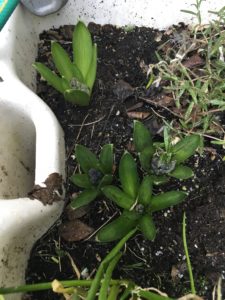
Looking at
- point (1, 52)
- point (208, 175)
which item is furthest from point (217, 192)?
point (1, 52)

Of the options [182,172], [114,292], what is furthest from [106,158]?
[114,292]

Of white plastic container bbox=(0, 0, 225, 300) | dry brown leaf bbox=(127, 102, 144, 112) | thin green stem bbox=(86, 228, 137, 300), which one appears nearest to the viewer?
thin green stem bbox=(86, 228, 137, 300)

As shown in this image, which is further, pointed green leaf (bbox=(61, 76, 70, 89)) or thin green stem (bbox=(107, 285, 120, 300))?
pointed green leaf (bbox=(61, 76, 70, 89))

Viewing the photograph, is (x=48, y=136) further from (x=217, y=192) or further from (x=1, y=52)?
(x=217, y=192)

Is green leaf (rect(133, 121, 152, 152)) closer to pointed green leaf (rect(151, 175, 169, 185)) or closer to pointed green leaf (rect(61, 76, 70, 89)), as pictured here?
pointed green leaf (rect(151, 175, 169, 185))

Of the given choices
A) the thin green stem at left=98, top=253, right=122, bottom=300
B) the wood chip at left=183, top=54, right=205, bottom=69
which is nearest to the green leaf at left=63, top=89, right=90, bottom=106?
the wood chip at left=183, top=54, right=205, bottom=69

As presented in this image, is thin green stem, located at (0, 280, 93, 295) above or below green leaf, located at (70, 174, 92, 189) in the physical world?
below

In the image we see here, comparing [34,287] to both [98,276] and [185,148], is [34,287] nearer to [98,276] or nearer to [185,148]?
[98,276]
